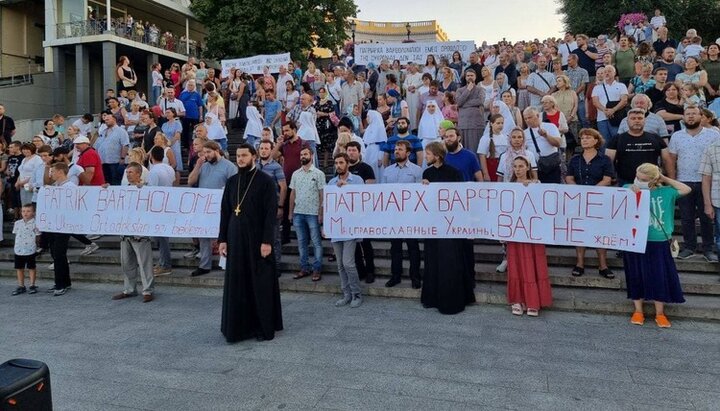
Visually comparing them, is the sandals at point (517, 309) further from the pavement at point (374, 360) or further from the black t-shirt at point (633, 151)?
the black t-shirt at point (633, 151)

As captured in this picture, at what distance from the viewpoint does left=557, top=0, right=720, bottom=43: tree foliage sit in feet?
83.9

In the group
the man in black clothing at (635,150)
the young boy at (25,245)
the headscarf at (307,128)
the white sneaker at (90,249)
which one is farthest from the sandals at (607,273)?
the white sneaker at (90,249)

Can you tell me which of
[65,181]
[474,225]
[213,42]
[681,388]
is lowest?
[681,388]

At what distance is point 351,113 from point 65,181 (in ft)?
19.5

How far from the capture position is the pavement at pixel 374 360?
387cm

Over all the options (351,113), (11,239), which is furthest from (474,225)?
(11,239)

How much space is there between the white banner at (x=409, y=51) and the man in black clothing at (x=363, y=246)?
9122 mm

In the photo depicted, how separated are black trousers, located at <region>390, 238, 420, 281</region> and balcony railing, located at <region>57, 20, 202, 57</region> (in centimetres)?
2594

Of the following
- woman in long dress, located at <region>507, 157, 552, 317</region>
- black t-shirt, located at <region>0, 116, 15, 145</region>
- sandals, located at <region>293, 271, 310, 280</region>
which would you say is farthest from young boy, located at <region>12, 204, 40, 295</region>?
woman in long dress, located at <region>507, 157, 552, 317</region>

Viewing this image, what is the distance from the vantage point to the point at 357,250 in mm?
7211

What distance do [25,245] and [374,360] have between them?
19.8 feet

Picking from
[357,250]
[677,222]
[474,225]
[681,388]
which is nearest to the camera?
[681,388]

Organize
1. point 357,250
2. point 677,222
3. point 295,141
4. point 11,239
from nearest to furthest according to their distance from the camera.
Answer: point 357,250 < point 677,222 < point 295,141 < point 11,239

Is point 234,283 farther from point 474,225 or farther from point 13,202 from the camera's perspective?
point 13,202
